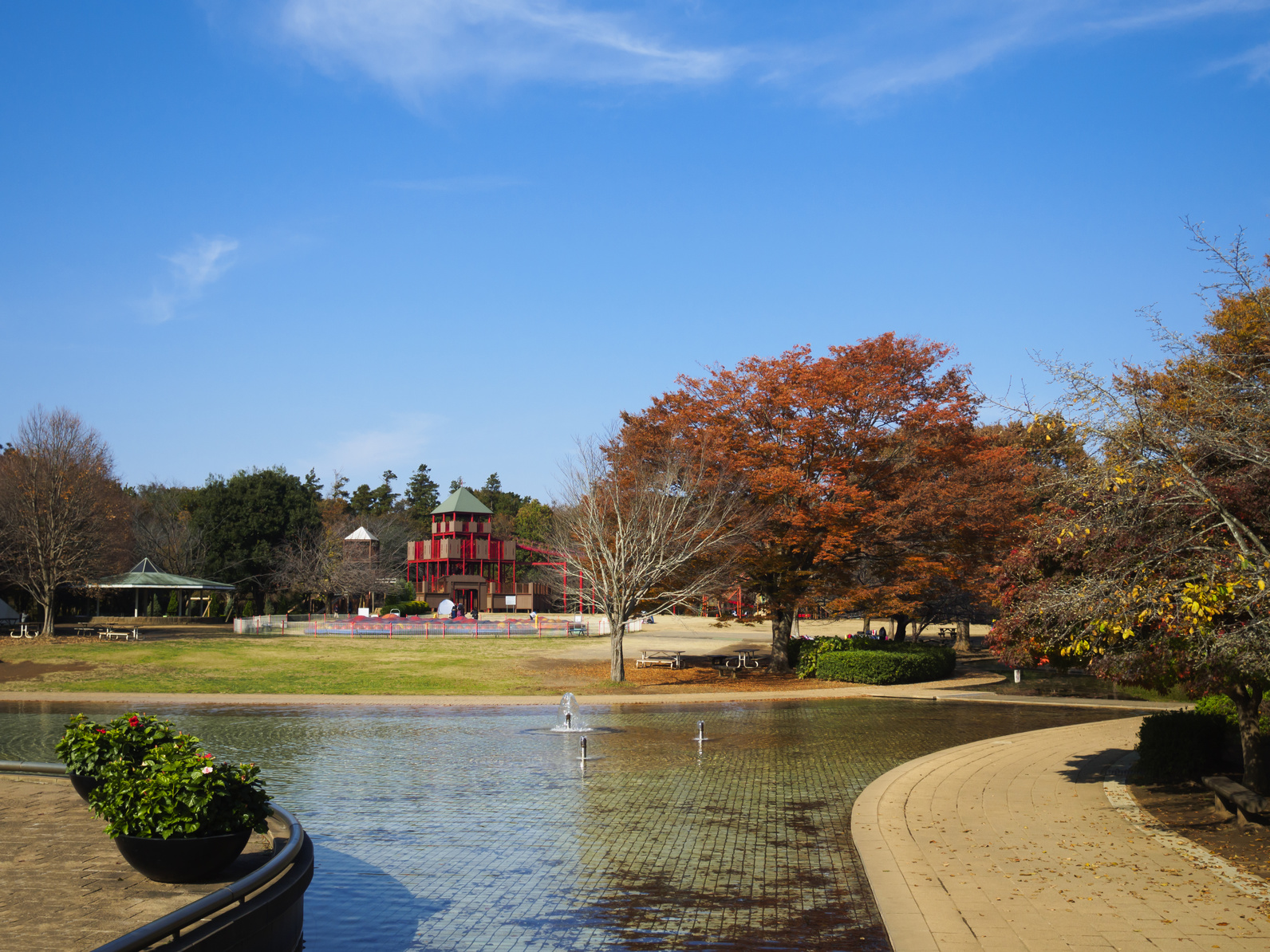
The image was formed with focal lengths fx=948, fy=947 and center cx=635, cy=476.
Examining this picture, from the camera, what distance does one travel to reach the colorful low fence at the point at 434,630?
46875 millimetres

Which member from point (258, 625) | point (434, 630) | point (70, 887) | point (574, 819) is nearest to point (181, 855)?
point (70, 887)

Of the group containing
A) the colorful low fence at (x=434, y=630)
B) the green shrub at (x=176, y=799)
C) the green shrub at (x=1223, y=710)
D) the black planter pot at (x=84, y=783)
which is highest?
the green shrub at (x=176, y=799)

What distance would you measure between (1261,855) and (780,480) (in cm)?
2185

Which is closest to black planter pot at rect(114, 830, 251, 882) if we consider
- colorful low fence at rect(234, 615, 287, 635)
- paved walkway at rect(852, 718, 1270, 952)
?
paved walkway at rect(852, 718, 1270, 952)

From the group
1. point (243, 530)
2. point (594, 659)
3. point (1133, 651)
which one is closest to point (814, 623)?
point (594, 659)

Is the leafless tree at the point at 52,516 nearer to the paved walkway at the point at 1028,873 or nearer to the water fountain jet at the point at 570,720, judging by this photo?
the water fountain jet at the point at 570,720

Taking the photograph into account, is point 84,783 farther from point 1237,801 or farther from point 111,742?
point 1237,801

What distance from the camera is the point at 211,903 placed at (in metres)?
5.16

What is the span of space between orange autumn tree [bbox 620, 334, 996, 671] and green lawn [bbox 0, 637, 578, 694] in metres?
9.52

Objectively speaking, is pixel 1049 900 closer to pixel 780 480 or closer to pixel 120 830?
pixel 120 830

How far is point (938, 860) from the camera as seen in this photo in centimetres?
968

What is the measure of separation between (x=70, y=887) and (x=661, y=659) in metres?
31.0

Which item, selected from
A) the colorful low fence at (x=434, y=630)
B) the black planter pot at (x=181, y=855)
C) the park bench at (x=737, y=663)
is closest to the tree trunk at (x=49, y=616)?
the colorful low fence at (x=434, y=630)

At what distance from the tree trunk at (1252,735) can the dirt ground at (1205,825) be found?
624 mm
